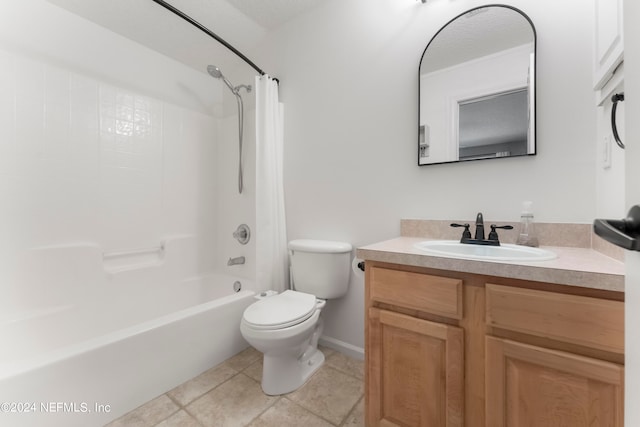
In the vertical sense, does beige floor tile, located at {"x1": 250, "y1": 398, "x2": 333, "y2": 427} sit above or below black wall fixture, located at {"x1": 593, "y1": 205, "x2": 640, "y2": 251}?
below

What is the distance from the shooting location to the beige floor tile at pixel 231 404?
3.77 ft

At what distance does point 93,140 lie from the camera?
1.73 m

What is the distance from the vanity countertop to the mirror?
1.80 feet

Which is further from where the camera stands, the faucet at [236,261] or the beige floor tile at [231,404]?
the faucet at [236,261]

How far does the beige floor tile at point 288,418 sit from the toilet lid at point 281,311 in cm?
40

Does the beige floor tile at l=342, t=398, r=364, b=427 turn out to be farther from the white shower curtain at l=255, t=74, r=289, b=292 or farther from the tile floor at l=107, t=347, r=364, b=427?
the white shower curtain at l=255, t=74, r=289, b=292

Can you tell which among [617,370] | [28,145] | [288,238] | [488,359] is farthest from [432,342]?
[28,145]

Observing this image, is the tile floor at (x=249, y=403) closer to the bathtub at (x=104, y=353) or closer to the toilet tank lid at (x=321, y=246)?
the bathtub at (x=104, y=353)

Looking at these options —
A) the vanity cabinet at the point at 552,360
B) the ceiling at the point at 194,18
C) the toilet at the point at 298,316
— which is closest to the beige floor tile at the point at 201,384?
the toilet at the point at 298,316

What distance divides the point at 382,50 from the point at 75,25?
6.62ft

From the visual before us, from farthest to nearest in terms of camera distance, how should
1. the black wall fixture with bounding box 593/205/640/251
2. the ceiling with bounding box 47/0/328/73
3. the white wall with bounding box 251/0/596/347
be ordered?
the ceiling with bounding box 47/0/328/73
the white wall with bounding box 251/0/596/347
the black wall fixture with bounding box 593/205/640/251

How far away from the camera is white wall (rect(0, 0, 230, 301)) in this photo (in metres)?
1.47

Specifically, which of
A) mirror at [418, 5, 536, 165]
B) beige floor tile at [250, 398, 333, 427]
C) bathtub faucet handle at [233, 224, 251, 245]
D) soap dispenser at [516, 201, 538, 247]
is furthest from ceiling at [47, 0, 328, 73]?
beige floor tile at [250, 398, 333, 427]

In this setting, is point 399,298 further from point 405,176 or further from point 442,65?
point 442,65
